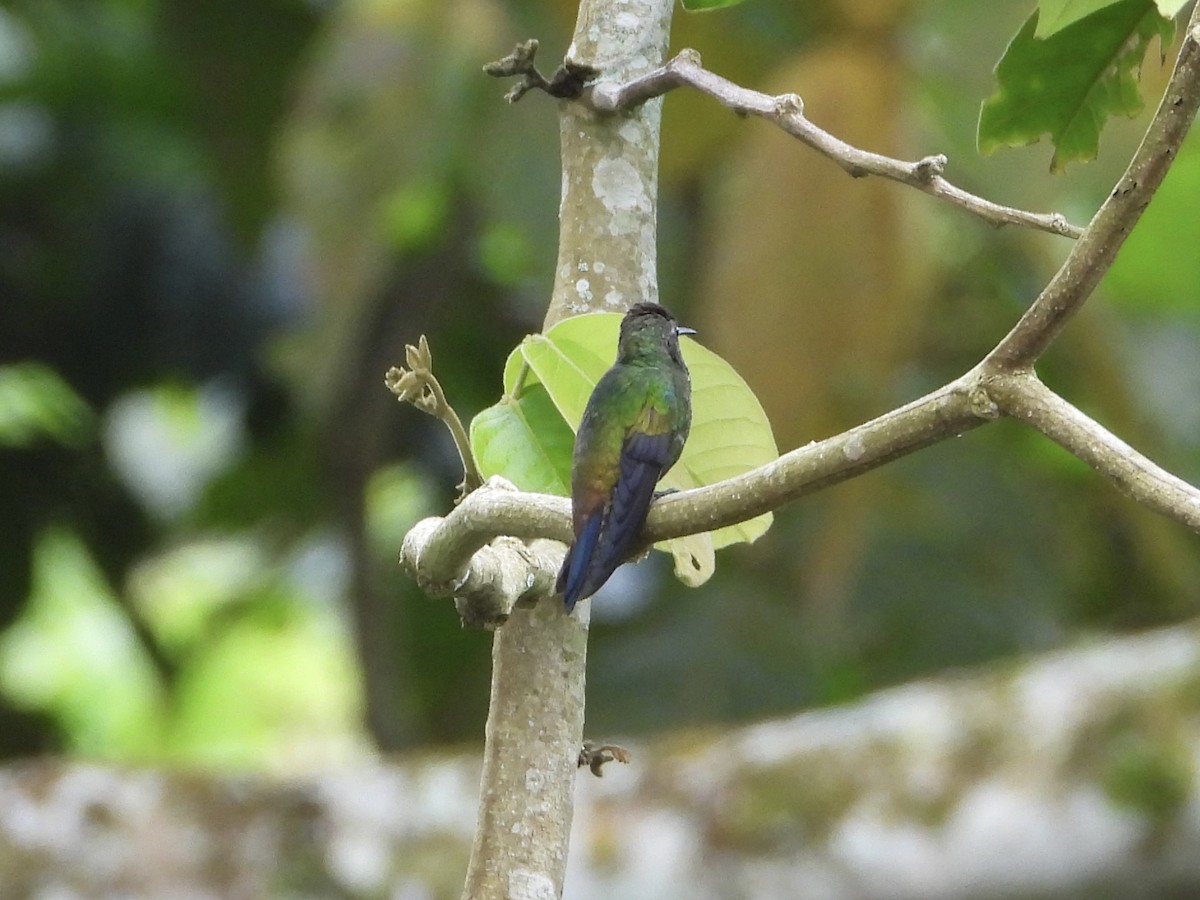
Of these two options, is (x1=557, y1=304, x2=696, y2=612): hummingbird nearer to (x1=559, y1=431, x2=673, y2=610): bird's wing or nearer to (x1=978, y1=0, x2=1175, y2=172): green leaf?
(x1=559, y1=431, x2=673, y2=610): bird's wing

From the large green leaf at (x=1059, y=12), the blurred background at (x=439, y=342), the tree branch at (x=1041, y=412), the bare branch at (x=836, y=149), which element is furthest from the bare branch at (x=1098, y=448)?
the blurred background at (x=439, y=342)

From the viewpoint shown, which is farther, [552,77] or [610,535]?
[552,77]

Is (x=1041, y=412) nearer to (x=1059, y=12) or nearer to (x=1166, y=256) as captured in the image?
(x=1059, y=12)

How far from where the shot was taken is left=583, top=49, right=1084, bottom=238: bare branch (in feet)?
2.65

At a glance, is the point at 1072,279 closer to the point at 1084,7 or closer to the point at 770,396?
the point at 1084,7

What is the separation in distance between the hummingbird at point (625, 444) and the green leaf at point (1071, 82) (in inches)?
9.6

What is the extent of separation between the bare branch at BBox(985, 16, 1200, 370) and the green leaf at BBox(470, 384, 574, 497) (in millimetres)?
432

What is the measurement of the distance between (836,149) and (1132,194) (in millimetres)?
187

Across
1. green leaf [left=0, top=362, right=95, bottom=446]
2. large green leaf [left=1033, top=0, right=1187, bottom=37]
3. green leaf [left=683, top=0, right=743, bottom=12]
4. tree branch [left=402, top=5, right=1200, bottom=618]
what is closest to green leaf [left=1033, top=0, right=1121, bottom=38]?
large green leaf [left=1033, top=0, right=1187, bottom=37]

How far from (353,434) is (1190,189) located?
6.70ft

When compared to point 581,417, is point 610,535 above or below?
below

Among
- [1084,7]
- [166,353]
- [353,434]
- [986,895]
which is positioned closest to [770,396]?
[986,895]

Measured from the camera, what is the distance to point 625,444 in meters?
0.97

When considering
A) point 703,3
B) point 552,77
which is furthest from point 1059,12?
point 552,77
